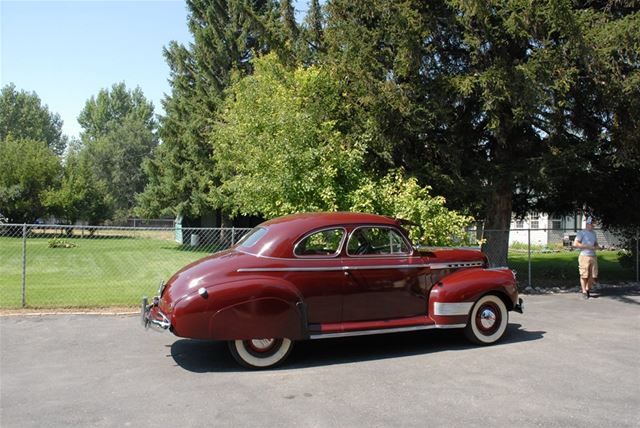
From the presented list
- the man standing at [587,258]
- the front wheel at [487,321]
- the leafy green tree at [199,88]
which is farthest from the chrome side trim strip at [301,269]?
the leafy green tree at [199,88]

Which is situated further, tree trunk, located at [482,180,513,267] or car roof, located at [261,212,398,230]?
tree trunk, located at [482,180,513,267]

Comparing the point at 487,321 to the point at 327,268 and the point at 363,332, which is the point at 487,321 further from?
the point at 327,268

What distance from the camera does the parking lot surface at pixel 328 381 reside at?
15.7ft

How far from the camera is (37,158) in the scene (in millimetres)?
40938

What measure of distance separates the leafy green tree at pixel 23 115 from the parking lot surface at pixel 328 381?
260 feet

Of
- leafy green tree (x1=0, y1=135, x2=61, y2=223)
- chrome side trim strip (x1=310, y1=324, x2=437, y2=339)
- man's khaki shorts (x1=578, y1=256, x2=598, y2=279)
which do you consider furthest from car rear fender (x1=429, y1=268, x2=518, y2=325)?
leafy green tree (x1=0, y1=135, x2=61, y2=223)

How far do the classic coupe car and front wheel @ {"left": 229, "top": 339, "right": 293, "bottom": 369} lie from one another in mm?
12

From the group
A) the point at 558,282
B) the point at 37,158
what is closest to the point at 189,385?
the point at 558,282

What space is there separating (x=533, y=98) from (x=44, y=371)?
9.61m

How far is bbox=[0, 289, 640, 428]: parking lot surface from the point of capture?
4.79 meters

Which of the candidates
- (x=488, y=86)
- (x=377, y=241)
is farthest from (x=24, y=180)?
(x=377, y=241)

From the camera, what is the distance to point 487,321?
7500 mm

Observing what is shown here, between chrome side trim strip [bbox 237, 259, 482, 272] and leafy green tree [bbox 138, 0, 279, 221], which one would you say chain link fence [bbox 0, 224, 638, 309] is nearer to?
leafy green tree [bbox 138, 0, 279, 221]

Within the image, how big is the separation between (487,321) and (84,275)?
11.5 m
